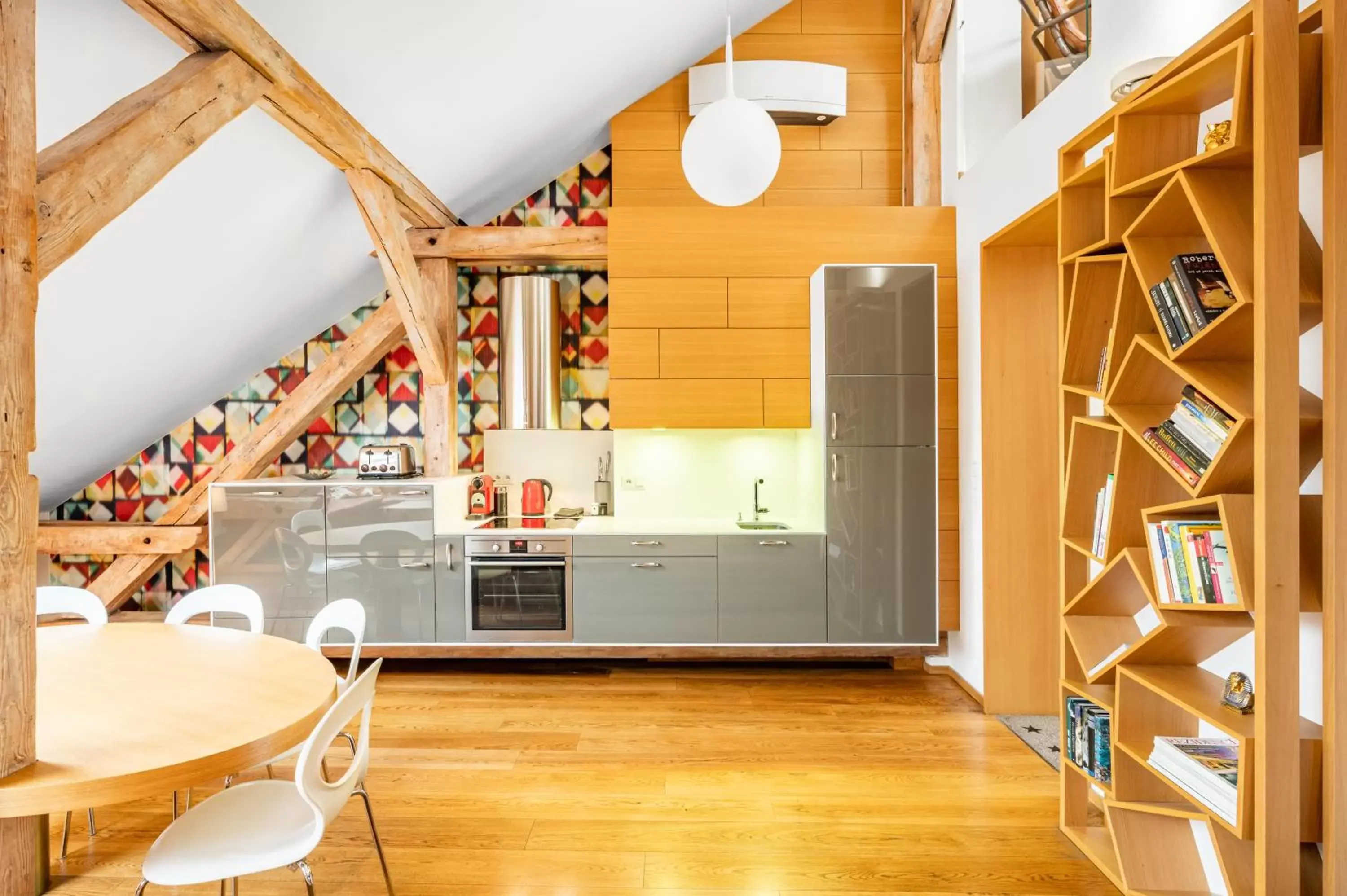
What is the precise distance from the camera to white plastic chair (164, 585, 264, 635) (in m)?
2.75

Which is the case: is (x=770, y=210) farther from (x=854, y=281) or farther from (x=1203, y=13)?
(x=1203, y=13)

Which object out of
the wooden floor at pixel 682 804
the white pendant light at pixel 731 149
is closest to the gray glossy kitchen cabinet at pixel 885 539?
the wooden floor at pixel 682 804

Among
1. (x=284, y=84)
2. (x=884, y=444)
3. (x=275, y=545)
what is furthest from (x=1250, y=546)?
(x=275, y=545)

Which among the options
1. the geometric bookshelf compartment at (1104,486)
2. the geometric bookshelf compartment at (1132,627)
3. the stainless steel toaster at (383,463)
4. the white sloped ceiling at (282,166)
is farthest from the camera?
the stainless steel toaster at (383,463)

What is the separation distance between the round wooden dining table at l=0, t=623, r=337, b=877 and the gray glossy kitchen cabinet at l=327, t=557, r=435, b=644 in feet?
4.98

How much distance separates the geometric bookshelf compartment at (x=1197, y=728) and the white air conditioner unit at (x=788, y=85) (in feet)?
11.5

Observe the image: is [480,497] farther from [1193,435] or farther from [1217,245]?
[1217,245]

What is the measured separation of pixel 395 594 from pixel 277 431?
4.22 feet

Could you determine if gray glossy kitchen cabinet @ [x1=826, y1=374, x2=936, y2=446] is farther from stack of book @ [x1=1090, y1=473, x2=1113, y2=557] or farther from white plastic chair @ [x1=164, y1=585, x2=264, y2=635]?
white plastic chair @ [x1=164, y1=585, x2=264, y2=635]

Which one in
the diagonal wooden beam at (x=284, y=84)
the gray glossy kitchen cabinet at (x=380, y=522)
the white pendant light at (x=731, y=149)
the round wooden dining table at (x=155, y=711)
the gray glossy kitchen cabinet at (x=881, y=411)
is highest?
the diagonal wooden beam at (x=284, y=84)

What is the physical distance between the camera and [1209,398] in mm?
1786

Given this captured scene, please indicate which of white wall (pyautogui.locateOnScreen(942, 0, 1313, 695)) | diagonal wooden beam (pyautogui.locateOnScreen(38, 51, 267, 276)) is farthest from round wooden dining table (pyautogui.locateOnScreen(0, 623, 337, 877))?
white wall (pyautogui.locateOnScreen(942, 0, 1313, 695))

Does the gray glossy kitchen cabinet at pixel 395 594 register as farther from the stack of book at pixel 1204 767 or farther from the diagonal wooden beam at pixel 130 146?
the stack of book at pixel 1204 767

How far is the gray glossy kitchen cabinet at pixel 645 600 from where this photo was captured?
13.0 feet
